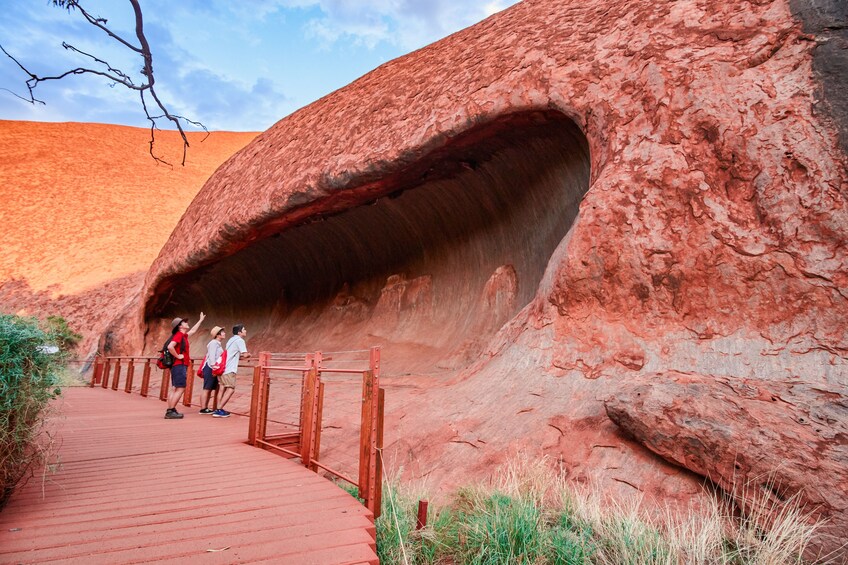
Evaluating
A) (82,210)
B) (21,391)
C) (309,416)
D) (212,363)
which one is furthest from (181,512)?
(82,210)

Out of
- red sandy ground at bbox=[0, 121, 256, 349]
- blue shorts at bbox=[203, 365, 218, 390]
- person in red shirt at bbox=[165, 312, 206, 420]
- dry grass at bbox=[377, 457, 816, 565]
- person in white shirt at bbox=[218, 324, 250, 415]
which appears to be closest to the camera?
dry grass at bbox=[377, 457, 816, 565]

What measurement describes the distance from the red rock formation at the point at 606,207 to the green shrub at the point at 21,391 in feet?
9.93

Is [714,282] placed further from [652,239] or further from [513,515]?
[513,515]

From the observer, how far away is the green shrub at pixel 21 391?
3.03m

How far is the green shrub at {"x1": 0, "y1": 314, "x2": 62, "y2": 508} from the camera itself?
3033 millimetres

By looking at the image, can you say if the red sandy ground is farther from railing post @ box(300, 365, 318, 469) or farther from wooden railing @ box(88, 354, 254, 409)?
railing post @ box(300, 365, 318, 469)

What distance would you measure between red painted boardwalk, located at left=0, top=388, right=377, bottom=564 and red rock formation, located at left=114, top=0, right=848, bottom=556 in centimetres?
161

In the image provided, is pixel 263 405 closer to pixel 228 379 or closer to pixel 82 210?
pixel 228 379

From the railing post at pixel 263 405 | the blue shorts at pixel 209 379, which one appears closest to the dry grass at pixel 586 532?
the railing post at pixel 263 405

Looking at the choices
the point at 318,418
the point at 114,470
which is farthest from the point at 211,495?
the point at 114,470

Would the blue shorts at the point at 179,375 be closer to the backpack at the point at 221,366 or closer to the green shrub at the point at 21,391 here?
the backpack at the point at 221,366

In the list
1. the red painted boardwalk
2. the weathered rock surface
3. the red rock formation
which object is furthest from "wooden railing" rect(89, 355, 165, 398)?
the weathered rock surface

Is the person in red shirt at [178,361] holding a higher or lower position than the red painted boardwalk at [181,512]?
higher

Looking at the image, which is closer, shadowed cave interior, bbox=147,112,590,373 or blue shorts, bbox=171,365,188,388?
blue shorts, bbox=171,365,188,388
